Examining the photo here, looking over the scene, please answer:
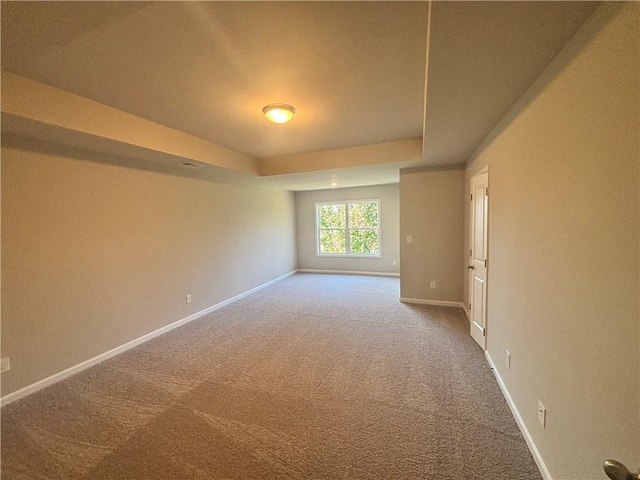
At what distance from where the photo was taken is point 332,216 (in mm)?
7438

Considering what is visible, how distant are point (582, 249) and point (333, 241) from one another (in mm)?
6333

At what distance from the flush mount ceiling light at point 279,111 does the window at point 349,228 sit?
474cm

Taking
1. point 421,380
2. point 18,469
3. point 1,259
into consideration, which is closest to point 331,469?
point 421,380

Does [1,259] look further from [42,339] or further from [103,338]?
[103,338]

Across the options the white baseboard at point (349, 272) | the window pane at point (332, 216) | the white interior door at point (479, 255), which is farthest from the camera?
the window pane at point (332, 216)

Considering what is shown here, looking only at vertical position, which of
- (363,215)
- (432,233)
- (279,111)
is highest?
(279,111)

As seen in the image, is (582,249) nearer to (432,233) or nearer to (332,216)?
(432,233)

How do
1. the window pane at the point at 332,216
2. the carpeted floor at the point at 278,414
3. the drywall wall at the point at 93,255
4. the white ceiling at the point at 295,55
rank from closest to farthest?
the white ceiling at the point at 295,55
the carpeted floor at the point at 278,414
the drywall wall at the point at 93,255
the window pane at the point at 332,216

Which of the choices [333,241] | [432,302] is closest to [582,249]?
[432,302]

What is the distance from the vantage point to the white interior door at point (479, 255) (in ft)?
9.43

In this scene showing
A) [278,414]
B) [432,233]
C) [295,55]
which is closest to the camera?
[295,55]

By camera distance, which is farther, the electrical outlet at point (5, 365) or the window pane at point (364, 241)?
the window pane at point (364, 241)

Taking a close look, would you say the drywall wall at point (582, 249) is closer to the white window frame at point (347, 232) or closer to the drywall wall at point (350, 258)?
the drywall wall at point (350, 258)

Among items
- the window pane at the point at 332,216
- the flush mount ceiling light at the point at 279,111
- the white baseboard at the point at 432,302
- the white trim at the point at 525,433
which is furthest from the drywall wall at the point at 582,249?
the window pane at the point at 332,216
